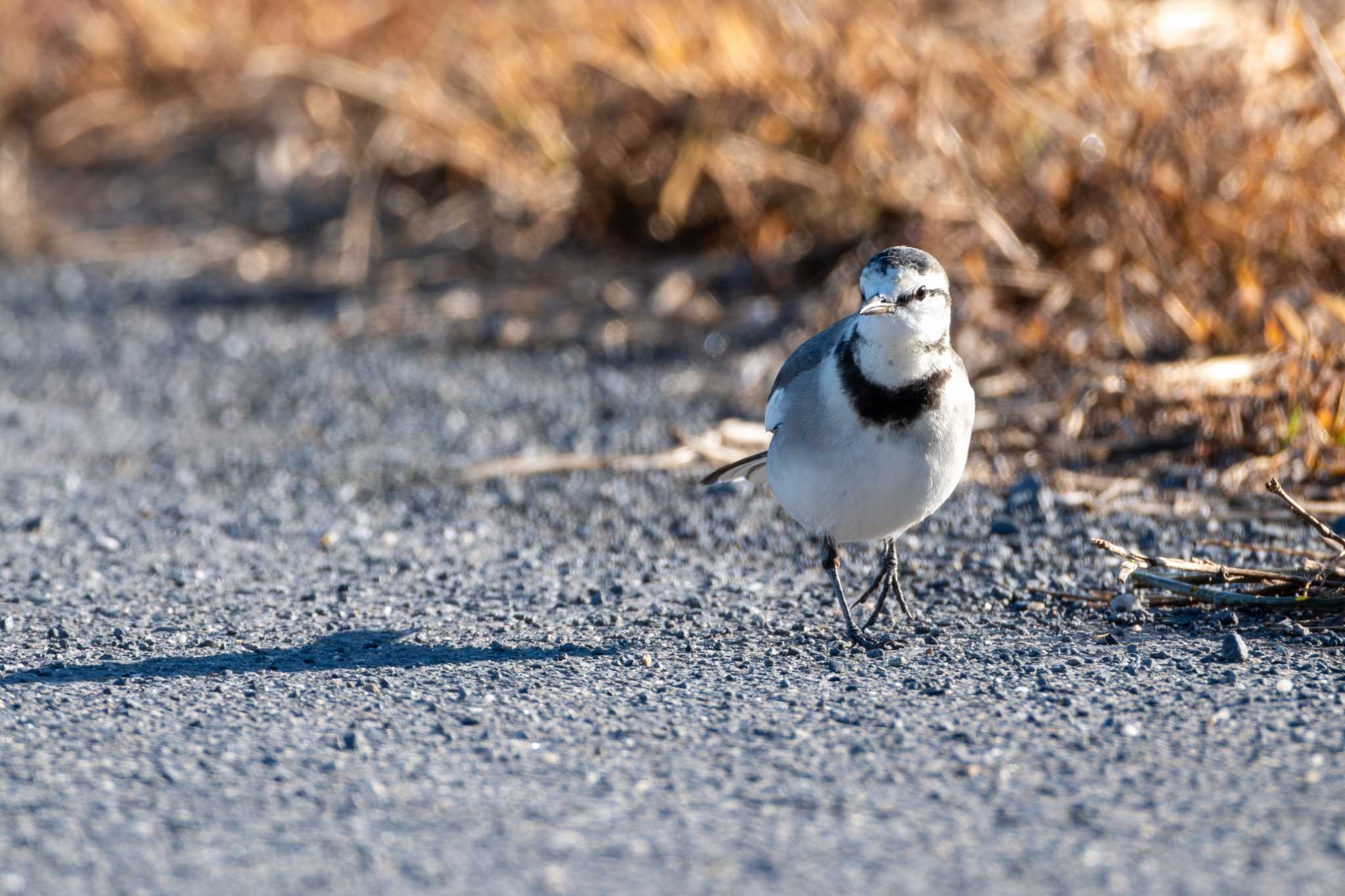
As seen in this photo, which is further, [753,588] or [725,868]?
[753,588]

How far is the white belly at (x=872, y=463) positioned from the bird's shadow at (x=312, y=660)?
0.72 meters

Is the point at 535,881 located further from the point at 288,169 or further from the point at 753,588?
the point at 288,169

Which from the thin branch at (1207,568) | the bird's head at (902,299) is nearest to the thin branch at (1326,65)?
the thin branch at (1207,568)

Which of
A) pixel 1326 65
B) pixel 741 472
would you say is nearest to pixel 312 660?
pixel 741 472

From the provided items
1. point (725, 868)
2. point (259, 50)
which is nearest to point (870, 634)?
point (725, 868)

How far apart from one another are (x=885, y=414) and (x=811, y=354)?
0.49 meters

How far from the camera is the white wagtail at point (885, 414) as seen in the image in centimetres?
399

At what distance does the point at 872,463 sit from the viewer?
Result: 13.1ft

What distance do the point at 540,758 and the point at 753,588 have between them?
1483 millimetres

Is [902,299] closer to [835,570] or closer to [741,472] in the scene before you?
[835,570]

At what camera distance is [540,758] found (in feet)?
11.3

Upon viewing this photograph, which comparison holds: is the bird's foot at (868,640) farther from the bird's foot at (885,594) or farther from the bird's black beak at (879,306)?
the bird's black beak at (879,306)

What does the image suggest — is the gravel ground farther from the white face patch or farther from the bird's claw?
the white face patch

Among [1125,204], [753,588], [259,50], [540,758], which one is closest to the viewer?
[540,758]
